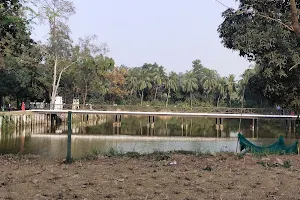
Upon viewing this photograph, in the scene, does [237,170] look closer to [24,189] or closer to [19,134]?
[24,189]

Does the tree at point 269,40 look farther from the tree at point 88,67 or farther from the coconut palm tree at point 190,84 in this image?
the coconut palm tree at point 190,84

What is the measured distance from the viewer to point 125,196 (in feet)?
14.1

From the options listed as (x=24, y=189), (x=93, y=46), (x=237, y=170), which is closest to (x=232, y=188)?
(x=237, y=170)

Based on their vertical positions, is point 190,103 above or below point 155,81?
below

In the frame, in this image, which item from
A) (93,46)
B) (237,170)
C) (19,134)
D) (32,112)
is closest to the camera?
(237,170)

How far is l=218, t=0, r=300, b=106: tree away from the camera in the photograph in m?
10.3

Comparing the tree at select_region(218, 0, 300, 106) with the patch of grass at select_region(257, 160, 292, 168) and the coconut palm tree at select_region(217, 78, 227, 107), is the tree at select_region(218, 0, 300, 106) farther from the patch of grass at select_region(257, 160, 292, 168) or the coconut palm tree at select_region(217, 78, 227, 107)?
the coconut palm tree at select_region(217, 78, 227, 107)

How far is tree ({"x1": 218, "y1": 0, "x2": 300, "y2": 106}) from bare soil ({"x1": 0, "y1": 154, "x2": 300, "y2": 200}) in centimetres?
433

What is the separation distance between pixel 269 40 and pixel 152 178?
671 centimetres

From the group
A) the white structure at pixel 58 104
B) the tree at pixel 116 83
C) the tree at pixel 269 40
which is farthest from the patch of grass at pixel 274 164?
the tree at pixel 116 83

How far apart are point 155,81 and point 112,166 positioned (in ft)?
176

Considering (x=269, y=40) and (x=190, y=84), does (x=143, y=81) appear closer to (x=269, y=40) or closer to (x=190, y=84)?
(x=190, y=84)

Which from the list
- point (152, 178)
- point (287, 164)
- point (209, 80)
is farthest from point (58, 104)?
point (152, 178)

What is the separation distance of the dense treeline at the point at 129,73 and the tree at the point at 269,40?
28mm
